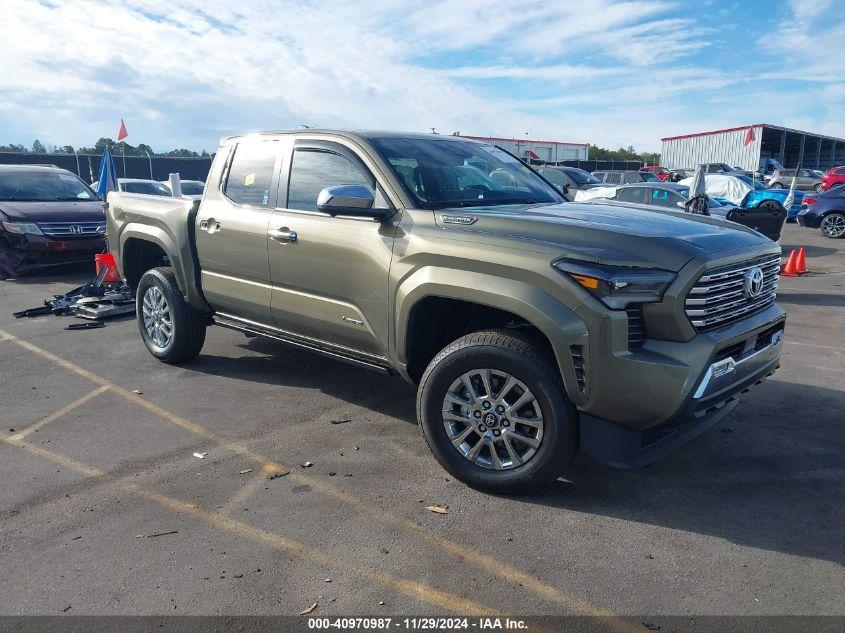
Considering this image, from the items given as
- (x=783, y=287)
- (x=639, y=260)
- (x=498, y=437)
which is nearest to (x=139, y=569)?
(x=498, y=437)

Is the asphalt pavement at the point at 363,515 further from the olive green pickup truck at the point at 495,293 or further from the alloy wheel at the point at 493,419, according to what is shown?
the olive green pickup truck at the point at 495,293

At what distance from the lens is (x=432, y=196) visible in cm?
418

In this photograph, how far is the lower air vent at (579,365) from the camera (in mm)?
3213

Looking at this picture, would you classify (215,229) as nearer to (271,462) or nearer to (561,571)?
(271,462)

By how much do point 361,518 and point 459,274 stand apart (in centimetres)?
139

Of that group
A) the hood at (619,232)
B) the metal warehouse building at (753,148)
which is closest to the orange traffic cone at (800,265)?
the hood at (619,232)

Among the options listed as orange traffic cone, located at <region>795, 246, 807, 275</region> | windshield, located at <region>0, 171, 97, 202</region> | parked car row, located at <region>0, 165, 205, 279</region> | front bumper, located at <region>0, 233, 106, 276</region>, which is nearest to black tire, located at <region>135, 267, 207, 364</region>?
parked car row, located at <region>0, 165, 205, 279</region>

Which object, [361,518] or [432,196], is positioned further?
[432,196]

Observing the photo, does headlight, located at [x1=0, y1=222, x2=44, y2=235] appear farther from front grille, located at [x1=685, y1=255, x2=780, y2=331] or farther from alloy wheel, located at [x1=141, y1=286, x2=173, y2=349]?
front grille, located at [x1=685, y1=255, x2=780, y2=331]

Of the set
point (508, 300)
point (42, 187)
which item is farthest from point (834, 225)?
point (42, 187)

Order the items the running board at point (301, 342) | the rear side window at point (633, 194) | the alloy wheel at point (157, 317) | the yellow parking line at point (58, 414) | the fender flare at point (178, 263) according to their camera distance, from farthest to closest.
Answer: the rear side window at point (633, 194) < the alloy wheel at point (157, 317) < the fender flare at point (178, 263) < the yellow parking line at point (58, 414) < the running board at point (301, 342)

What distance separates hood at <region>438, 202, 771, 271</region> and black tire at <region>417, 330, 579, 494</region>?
22.3 inches

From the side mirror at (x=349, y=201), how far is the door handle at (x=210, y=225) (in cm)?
157

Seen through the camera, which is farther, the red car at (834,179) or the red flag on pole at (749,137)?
the red flag on pole at (749,137)
